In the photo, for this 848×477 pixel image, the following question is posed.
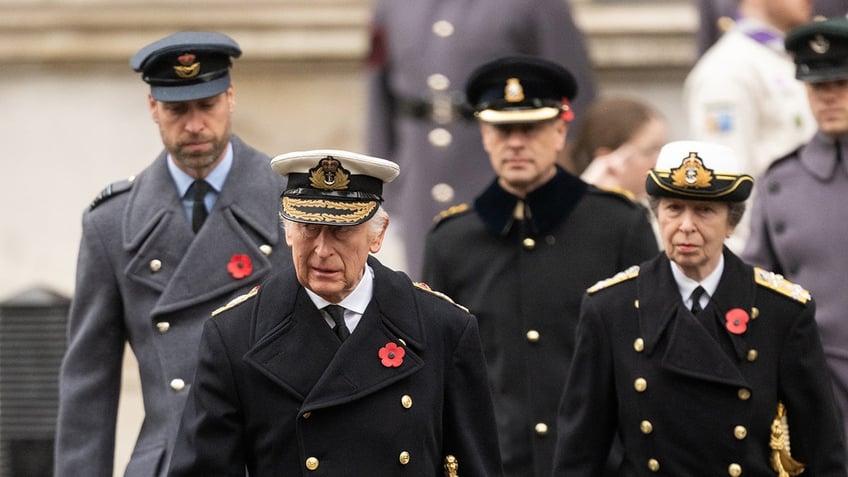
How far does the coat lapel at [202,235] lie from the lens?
7.73 m

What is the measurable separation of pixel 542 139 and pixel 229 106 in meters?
1.28

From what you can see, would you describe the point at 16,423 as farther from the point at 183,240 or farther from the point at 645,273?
the point at 645,273

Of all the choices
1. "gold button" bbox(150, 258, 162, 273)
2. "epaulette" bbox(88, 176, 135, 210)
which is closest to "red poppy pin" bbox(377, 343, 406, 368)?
"gold button" bbox(150, 258, 162, 273)

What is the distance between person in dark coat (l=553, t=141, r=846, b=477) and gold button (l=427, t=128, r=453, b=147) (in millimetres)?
3185

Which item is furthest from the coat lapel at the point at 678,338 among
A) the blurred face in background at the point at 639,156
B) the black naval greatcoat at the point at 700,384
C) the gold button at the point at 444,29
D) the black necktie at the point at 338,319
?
the gold button at the point at 444,29

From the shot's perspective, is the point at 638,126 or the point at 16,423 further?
the point at 16,423

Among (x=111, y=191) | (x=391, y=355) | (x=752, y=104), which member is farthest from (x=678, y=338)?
(x=752, y=104)

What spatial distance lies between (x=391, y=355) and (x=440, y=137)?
164 inches

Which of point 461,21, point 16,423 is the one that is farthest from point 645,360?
point 16,423

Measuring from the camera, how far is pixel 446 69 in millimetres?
10688

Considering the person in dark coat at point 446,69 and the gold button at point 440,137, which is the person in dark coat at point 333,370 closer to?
the person in dark coat at point 446,69

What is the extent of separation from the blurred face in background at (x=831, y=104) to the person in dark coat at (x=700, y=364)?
1316mm

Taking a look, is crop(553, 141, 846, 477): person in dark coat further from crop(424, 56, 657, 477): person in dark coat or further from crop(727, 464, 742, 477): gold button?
crop(424, 56, 657, 477): person in dark coat

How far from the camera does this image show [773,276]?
300 inches
